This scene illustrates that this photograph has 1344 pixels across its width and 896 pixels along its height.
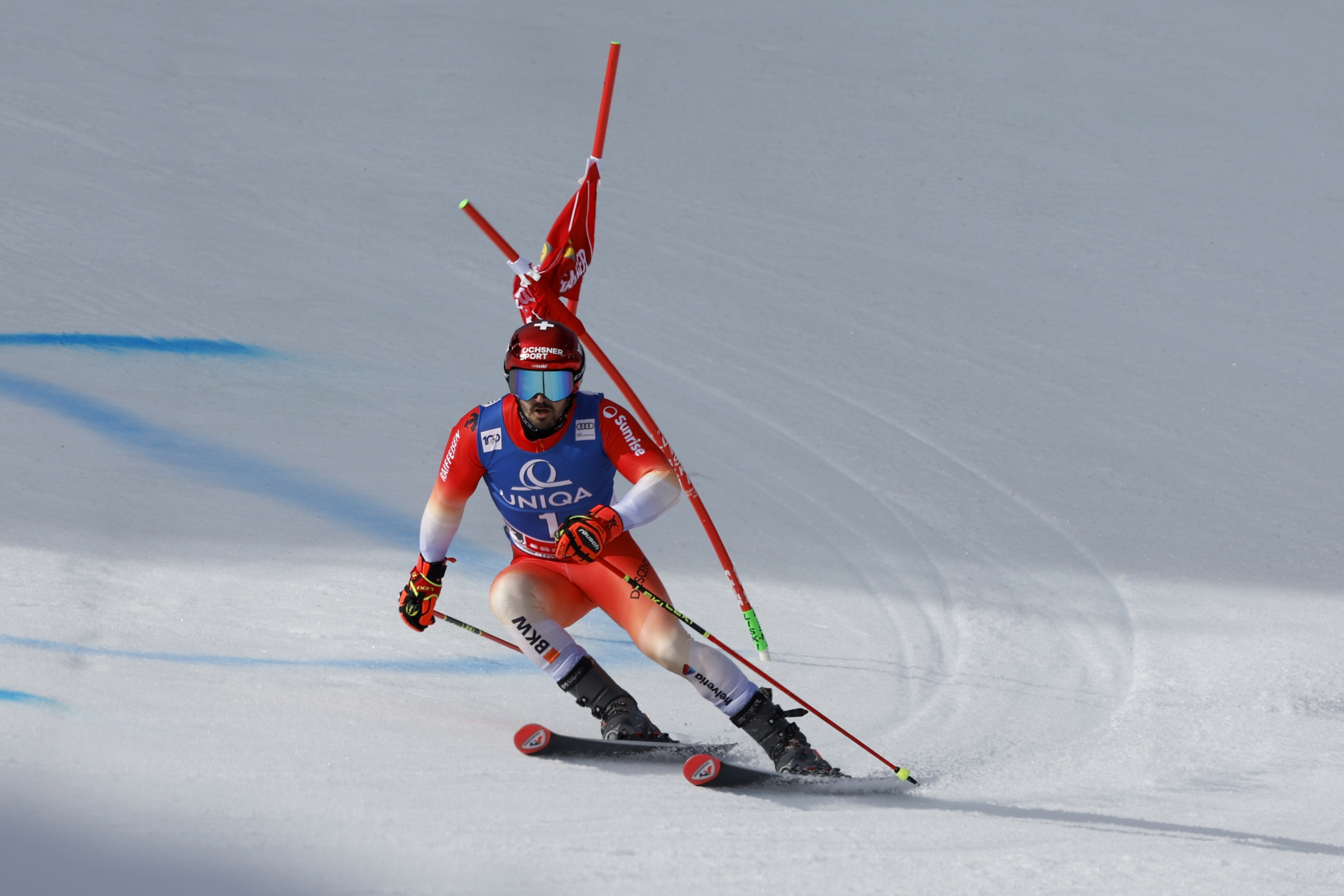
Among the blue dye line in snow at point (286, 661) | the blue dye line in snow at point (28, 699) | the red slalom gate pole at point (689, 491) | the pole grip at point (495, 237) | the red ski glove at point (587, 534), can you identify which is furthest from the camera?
the blue dye line in snow at point (286, 661)

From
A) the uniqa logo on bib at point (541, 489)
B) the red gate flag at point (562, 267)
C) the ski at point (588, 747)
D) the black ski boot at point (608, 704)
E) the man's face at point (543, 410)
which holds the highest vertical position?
the red gate flag at point (562, 267)

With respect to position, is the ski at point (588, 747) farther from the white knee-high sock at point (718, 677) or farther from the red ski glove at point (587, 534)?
the red ski glove at point (587, 534)

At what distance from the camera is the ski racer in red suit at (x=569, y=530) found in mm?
3504

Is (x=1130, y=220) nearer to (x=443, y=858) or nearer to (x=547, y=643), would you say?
(x=547, y=643)

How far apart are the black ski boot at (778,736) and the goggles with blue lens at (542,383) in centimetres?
97

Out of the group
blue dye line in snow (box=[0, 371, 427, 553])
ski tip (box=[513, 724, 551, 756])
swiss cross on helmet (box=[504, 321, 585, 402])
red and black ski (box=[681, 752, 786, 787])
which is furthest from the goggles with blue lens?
blue dye line in snow (box=[0, 371, 427, 553])

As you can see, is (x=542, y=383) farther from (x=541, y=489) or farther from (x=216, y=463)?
(x=216, y=463)

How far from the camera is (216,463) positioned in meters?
5.75

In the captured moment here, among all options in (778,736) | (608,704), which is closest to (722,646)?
(778,736)

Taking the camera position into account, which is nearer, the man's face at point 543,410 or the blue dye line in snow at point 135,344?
the man's face at point 543,410

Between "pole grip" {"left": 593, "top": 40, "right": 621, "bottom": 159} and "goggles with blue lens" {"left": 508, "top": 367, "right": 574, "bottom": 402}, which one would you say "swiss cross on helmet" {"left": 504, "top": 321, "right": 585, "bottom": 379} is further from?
"pole grip" {"left": 593, "top": 40, "right": 621, "bottom": 159}

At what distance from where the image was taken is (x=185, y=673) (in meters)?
3.99

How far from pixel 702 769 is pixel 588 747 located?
38 centimetres

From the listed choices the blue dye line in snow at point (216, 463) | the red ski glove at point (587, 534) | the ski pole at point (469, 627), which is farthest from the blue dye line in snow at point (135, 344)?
the red ski glove at point (587, 534)
